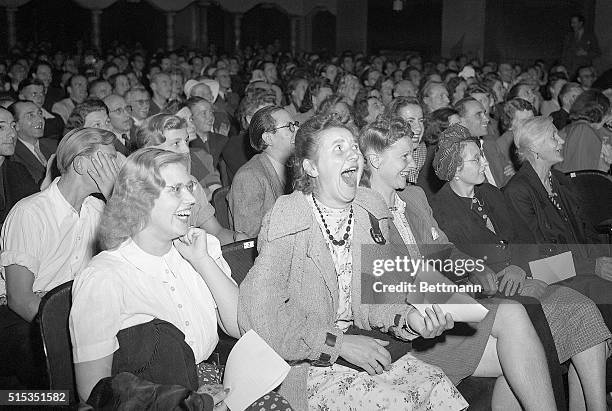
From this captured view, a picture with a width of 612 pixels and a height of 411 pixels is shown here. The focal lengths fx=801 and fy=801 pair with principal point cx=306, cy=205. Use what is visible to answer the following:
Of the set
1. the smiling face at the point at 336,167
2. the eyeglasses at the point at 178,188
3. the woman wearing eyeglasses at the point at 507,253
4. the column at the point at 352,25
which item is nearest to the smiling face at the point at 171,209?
the eyeglasses at the point at 178,188

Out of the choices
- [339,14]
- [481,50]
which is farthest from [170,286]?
[339,14]

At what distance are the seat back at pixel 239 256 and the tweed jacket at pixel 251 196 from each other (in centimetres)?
82

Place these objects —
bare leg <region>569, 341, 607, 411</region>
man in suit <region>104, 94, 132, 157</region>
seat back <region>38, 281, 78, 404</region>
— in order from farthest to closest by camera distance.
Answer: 1. man in suit <region>104, 94, 132, 157</region>
2. bare leg <region>569, 341, 607, 411</region>
3. seat back <region>38, 281, 78, 404</region>

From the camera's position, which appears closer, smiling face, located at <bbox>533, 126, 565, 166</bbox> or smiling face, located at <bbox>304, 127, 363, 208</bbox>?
smiling face, located at <bbox>304, 127, 363, 208</bbox>

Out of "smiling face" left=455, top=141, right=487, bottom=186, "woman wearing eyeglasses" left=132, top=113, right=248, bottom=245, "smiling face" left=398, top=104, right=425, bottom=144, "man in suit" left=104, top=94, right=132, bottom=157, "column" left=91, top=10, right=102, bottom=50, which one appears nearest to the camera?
"smiling face" left=455, top=141, right=487, bottom=186

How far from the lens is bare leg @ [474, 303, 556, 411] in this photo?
2.68 metres

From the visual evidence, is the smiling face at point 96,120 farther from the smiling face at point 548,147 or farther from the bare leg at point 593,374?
the bare leg at point 593,374

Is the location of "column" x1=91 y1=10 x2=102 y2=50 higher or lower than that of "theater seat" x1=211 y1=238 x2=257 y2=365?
higher

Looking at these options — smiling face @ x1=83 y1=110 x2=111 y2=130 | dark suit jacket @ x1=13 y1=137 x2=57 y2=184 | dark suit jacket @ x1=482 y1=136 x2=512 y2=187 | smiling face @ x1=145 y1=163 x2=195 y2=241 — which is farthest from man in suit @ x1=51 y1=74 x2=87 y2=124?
smiling face @ x1=145 y1=163 x2=195 y2=241

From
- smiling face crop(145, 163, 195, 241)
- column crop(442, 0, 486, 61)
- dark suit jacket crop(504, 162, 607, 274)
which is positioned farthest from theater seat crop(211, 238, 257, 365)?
column crop(442, 0, 486, 61)

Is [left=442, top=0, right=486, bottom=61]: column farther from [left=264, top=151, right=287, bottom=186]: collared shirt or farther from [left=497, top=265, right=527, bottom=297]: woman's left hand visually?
[left=497, top=265, right=527, bottom=297]: woman's left hand


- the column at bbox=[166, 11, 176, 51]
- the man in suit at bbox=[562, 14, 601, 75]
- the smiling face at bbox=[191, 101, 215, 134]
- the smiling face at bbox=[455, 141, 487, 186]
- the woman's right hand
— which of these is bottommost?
the woman's right hand

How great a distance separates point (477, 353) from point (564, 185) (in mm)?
1498

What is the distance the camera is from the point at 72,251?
3020 millimetres
